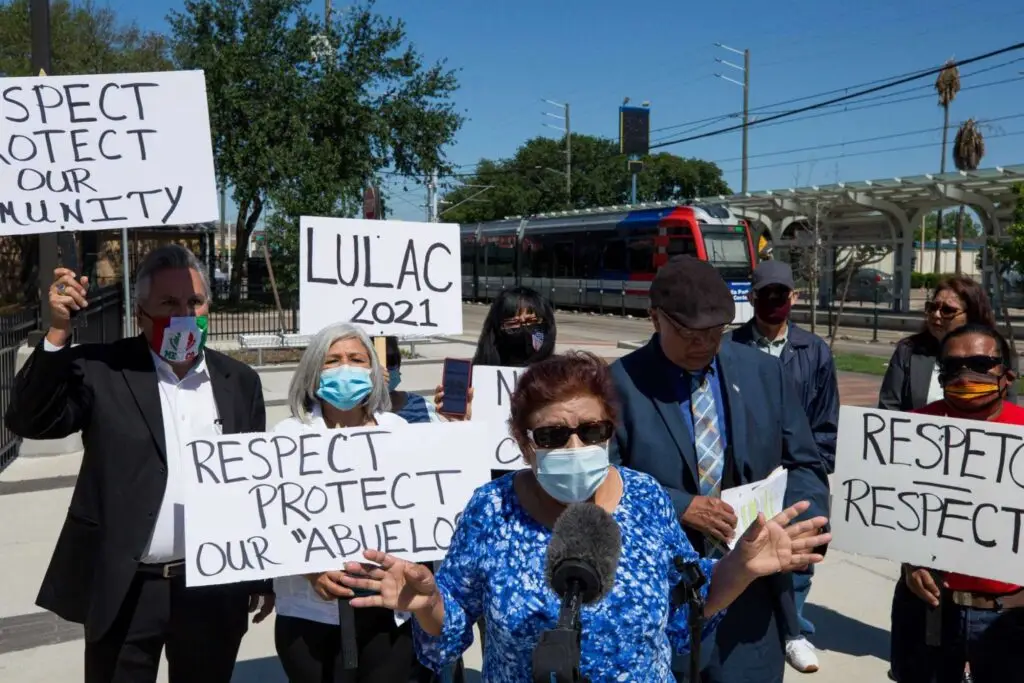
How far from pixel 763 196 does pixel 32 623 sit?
30.7m

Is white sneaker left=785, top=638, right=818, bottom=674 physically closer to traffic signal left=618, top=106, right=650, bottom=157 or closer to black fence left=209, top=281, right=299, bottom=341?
black fence left=209, top=281, right=299, bottom=341

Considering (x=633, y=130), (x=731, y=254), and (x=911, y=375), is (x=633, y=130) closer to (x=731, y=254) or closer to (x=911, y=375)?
(x=731, y=254)

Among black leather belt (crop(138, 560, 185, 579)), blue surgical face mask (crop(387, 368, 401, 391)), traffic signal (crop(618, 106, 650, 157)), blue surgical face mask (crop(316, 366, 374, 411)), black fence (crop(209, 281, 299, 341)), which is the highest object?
traffic signal (crop(618, 106, 650, 157))

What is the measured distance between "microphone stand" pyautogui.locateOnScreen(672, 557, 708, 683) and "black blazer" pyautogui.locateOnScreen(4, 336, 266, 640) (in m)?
1.69

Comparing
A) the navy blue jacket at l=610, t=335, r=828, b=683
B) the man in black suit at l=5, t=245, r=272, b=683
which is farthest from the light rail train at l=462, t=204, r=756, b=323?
the man in black suit at l=5, t=245, r=272, b=683

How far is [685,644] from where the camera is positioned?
2.30m

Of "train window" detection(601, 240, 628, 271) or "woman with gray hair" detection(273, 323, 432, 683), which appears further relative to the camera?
"train window" detection(601, 240, 628, 271)

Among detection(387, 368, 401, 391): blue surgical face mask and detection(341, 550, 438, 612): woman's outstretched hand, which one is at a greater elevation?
detection(387, 368, 401, 391): blue surgical face mask

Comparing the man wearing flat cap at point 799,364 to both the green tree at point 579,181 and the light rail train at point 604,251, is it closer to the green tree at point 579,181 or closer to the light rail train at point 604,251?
the light rail train at point 604,251

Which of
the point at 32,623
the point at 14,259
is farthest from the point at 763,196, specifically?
the point at 32,623

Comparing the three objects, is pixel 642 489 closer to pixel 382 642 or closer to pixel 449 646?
pixel 449 646

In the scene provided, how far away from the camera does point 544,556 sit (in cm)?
208

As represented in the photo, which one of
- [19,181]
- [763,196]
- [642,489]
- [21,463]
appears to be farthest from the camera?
[763,196]

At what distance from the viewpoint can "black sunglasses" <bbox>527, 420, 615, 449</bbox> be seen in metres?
2.13
